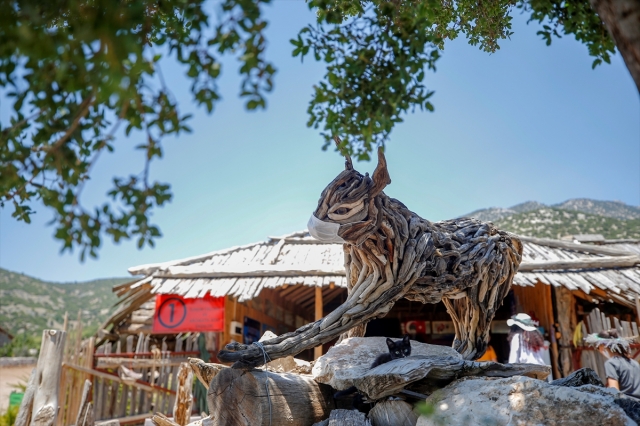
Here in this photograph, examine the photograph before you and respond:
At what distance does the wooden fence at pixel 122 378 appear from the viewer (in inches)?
283

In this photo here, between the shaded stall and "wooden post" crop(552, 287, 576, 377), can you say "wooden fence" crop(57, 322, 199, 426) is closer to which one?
the shaded stall

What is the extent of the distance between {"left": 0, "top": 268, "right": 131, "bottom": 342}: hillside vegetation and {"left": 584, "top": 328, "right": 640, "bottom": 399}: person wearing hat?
2574 cm

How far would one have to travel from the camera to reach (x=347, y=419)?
10.8 ft

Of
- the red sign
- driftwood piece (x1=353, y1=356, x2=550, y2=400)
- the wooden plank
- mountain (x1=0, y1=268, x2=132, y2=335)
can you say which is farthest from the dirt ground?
driftwood piece (x1=353, y1=356, x2=550, y2=400)

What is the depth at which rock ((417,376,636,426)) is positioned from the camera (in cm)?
268

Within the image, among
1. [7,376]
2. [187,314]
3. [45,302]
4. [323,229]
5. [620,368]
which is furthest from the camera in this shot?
[45,302]

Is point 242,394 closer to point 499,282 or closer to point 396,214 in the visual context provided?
point 396,214

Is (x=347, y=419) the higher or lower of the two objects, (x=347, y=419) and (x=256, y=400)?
the lower

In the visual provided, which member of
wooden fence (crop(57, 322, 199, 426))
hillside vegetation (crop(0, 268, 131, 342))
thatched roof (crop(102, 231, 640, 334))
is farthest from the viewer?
hillside vegetation (crop(0, 268, 131, 342))

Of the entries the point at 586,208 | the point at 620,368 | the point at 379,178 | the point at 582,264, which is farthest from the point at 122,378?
the point at 586,208

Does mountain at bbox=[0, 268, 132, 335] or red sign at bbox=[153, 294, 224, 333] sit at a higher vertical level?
mountain at bbox=[0, 268, 132, 335]

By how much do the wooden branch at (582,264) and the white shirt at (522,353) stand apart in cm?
272

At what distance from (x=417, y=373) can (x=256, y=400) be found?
1041 mm

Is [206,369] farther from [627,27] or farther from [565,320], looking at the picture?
[565,320]
